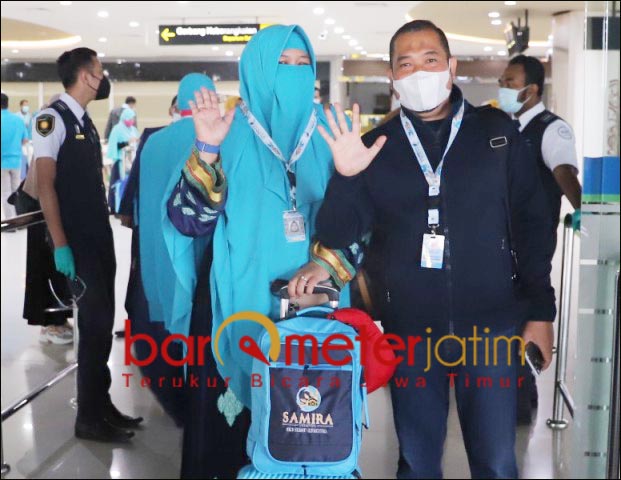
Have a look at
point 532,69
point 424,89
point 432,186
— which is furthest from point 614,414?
point 424,89

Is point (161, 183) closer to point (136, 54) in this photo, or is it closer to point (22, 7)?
point (136, 54)

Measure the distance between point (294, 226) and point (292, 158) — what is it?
0.62ft

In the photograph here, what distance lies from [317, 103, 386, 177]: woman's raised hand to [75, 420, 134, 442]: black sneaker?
1260 millimetres

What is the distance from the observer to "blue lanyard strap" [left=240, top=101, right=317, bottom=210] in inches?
82.5

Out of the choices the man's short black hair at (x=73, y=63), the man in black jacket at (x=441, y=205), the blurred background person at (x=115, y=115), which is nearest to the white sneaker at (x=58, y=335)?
the blurred background person at (x=115, y=115)

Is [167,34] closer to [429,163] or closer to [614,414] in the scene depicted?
[429,163]

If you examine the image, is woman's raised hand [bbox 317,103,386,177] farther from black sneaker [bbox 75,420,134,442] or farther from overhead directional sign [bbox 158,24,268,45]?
black sneaker [bbox 75,420,134,442]

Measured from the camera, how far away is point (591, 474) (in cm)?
248

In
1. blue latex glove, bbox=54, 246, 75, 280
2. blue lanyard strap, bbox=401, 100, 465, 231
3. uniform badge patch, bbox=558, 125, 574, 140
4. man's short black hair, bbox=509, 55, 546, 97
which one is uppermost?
man's short black hair, bbox=509, 55, 546, 97

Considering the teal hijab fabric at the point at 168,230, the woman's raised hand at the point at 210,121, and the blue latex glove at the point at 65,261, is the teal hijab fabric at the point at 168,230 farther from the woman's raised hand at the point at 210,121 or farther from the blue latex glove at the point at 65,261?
the blue latex glove at the point at 65,261

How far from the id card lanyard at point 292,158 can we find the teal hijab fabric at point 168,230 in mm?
190

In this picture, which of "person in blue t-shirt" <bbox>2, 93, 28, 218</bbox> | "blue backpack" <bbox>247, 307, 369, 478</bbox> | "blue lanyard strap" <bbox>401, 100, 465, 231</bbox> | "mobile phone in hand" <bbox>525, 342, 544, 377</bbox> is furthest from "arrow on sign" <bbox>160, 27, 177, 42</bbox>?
"mobile phone in hand" <bbox>525, 342, 544, 377</bbox>

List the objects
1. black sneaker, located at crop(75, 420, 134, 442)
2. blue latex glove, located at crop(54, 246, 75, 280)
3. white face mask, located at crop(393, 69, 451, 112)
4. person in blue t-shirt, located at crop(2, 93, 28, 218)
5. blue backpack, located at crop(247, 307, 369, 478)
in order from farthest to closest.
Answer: black sneaker, located at crop(75, 420, 134, 442), blue latex glove, located at crop(54, 246, 75, 280), person in blue t-shirt, located at crop(2, 93, 28, 218), blue backpack, located at crop(247, 307, 369, 478), white face mask, located at crop(393, 69, 451, 112)

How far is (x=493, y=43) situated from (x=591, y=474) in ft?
4.43
